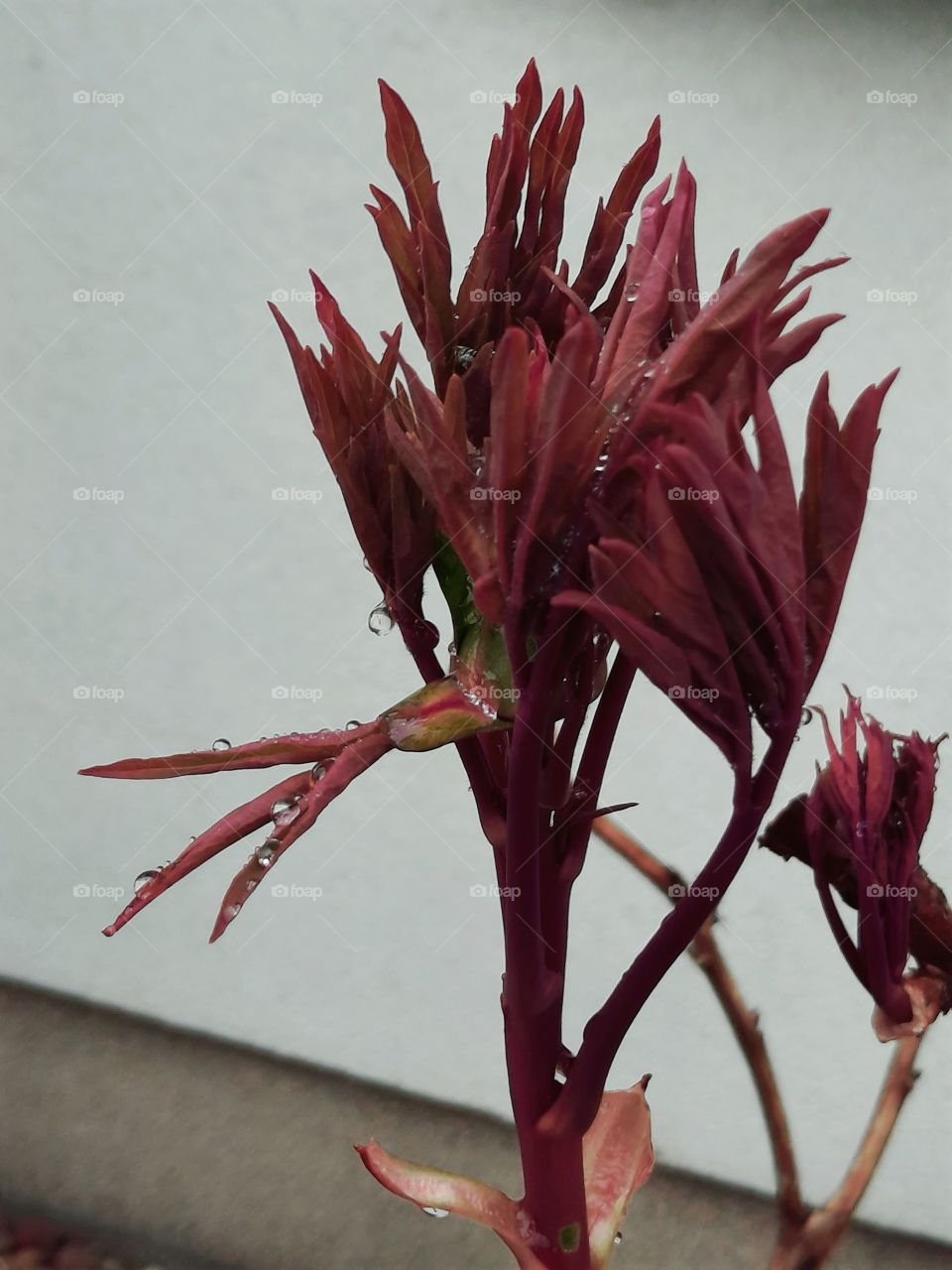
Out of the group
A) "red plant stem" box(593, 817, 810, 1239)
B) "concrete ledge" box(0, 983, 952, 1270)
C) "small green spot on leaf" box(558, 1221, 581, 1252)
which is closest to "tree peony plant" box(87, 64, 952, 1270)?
"small green spot on leaf" box(558, 1221, 581, 1252)

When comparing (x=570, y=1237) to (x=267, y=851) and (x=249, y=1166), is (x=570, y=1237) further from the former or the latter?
Result: (x=249, y=1166)

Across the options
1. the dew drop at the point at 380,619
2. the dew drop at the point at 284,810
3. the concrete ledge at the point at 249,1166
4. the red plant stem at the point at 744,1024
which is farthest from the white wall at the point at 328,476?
the dew drop at the point at 284,810

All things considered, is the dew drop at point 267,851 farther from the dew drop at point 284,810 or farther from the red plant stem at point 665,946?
the red plant stem at point 665,946

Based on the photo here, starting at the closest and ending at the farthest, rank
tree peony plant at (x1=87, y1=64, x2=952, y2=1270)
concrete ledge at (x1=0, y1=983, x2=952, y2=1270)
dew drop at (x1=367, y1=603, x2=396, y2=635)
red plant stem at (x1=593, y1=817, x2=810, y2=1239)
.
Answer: tree peony plant at (x1=87, y1=64, x2=952, y2=1270)
dew drop at (x1=367, y1=603, x2=396, y2=635)
red plant stem at (x1=593, y1=817, x2=810, y2=1239)
concrete ledge at (x1=0, y1=983, x2=952, y2=1270)

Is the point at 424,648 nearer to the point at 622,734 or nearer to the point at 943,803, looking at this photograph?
the point at 622,734

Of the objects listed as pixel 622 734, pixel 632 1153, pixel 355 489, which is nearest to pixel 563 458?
pixel 355 489

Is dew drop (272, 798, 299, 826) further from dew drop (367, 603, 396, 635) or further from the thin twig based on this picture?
the thin twig
